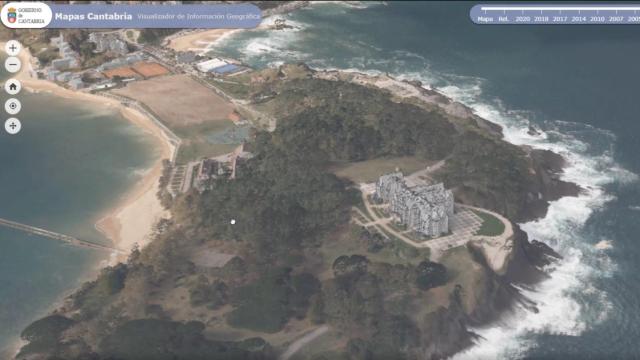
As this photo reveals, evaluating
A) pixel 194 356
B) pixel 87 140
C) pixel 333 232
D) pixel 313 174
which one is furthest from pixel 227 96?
pixel 194 356

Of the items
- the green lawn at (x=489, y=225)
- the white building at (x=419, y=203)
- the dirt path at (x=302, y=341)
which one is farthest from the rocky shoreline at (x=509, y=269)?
the dirt path at (x=302, y=341)

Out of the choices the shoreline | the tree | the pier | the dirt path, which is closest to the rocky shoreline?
the tree

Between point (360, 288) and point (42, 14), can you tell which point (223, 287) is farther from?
point (42, 14)

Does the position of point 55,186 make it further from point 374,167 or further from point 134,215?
point 374,167

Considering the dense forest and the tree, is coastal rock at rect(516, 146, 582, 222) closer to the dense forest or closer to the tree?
the dense forest

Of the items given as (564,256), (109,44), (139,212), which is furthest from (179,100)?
(564,256)

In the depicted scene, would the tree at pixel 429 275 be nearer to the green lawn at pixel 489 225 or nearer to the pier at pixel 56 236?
the green lawn at pixel 489 225
